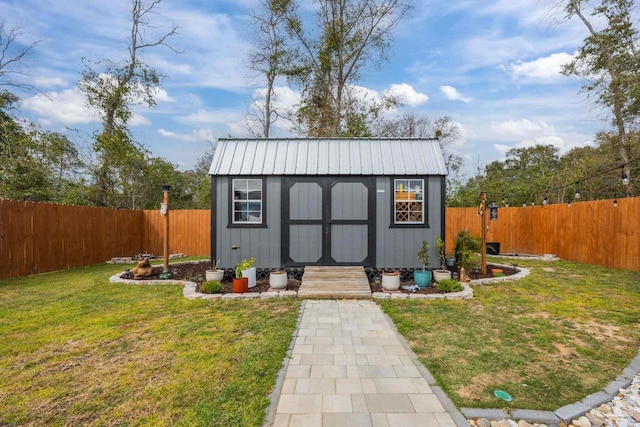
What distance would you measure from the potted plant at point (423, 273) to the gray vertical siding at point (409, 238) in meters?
0.20

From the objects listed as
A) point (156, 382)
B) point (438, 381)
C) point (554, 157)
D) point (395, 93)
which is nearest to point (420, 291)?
point (438, 381)

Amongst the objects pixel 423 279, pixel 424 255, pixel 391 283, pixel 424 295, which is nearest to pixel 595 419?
pixel 424 295

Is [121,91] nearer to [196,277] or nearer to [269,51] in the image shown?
[269,51]

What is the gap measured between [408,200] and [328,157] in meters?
2.01

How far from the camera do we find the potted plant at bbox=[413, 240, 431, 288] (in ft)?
19.5

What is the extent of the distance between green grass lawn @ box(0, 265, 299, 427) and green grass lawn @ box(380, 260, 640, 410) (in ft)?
5.24

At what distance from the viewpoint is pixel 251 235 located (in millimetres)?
6562

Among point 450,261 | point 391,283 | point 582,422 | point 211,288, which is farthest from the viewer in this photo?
point 450,261

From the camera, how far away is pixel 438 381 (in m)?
2.50

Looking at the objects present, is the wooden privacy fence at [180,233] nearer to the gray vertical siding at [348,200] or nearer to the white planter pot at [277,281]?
the gray vertical siding at [348,200]

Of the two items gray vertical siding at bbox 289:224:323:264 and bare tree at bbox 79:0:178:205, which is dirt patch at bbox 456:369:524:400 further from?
bare tree at bbox 79:0:178:205

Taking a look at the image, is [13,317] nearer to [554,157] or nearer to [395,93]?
[395,93]

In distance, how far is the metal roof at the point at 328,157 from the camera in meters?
6.59

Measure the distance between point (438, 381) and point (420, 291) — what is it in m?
3.33
